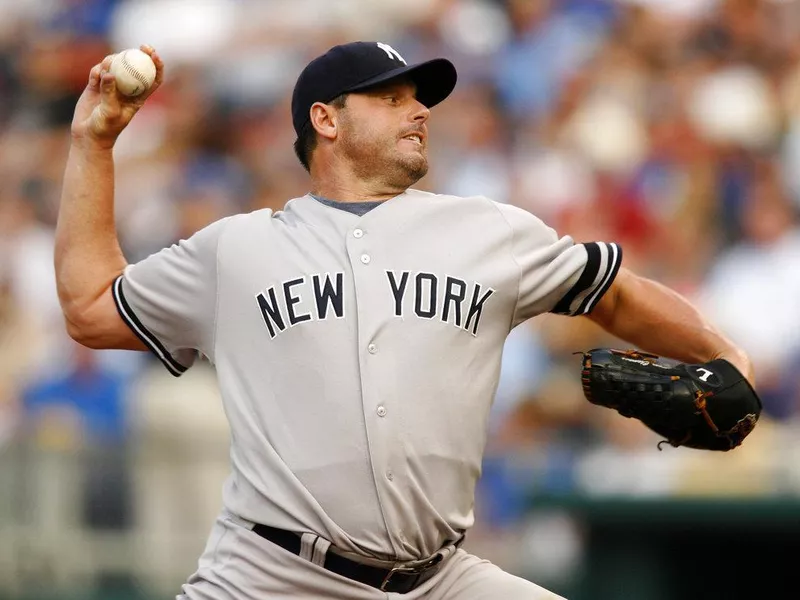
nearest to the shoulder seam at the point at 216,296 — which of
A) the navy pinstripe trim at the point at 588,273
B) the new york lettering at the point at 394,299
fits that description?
the new york lettering at the point at 394,299

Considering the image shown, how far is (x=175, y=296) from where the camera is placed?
12.9ft

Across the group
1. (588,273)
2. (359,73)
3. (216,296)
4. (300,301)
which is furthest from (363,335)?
(359,73)

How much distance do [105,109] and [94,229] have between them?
346 mm

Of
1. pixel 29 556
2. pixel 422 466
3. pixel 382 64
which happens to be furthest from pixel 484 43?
pixel 422 466

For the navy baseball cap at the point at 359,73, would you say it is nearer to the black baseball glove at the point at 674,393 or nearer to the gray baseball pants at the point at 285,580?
the black baseball glove at the point at 674,393

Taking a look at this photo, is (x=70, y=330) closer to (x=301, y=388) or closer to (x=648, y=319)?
(x=301, y=388)

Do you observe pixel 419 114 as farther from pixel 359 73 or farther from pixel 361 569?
pixel 361 569

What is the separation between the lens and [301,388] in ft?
12.1

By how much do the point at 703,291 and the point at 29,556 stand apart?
12.8ft

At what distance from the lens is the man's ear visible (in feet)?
13.5

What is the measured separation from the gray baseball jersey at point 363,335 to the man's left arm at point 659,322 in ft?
0.30

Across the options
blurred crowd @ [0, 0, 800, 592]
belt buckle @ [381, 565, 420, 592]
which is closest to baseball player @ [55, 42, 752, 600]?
belt buckle @ [381, 565, 420, 592]

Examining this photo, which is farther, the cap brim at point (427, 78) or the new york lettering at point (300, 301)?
the cap brim at point (427, 78)

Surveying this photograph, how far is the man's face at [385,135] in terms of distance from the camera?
13.1 ft
